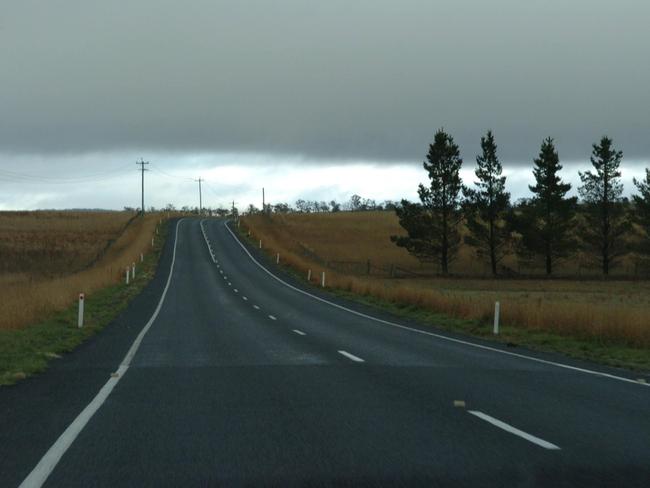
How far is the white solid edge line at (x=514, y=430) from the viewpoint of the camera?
23.6 feet

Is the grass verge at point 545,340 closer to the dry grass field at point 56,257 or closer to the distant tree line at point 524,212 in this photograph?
the dry grass field at point 56,257

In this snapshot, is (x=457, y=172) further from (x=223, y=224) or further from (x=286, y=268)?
(x=223, y=224)

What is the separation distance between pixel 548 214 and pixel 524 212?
7.48 feet

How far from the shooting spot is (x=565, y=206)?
70.7m

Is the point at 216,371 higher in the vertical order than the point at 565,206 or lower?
lower

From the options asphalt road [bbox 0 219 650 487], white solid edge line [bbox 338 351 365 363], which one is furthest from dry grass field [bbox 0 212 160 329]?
white solid edge line [bbox 338 351 365 363]

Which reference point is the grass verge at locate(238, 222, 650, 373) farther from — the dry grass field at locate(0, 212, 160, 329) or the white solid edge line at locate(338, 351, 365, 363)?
the dry grass field at locate(0, 212, 160, 329)

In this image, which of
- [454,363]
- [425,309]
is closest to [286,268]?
[425,309]

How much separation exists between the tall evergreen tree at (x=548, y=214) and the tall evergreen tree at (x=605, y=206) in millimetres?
2705

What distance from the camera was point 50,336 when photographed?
18.8 meters

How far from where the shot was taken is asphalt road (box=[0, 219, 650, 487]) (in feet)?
20.1

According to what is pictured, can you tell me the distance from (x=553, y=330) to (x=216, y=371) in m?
11.8

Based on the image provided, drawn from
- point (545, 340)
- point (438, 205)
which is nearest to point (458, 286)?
point (438, 205)

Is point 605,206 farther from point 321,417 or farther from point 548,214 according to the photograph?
point 321,417
